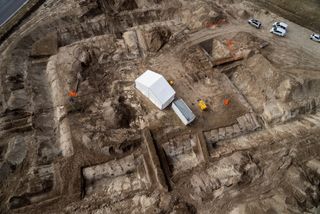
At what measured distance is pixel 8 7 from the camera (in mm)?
22844

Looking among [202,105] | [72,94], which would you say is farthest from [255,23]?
[72,94]

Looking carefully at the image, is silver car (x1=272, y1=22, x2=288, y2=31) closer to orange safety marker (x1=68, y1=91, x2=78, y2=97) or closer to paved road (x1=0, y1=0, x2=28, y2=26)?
orange safety marker (x1=68, y1=91, x2=78, y2=97)

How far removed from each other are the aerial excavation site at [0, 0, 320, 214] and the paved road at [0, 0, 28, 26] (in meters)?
0.18

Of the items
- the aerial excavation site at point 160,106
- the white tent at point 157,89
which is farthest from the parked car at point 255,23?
the white tent at point 157,89

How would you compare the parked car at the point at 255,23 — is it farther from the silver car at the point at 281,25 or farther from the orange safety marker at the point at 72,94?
the orange safety marker at the point at 72,94

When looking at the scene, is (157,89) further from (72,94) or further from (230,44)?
(230,44)

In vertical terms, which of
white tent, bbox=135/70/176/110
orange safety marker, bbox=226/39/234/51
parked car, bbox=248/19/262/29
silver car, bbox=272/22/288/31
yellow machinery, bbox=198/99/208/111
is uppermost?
parked car, bbox=248/19/262/29

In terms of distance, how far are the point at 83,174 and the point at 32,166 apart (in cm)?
335

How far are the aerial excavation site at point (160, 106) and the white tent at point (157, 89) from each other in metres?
0.08

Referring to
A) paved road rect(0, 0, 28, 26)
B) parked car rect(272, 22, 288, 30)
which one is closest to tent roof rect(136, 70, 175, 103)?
parked car rect(272, 22, 288, 30)

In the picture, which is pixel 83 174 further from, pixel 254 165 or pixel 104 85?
pixel 254 165

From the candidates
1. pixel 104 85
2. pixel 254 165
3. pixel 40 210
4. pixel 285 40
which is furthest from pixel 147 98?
pixel 285 40

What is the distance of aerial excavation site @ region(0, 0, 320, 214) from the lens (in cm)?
1412

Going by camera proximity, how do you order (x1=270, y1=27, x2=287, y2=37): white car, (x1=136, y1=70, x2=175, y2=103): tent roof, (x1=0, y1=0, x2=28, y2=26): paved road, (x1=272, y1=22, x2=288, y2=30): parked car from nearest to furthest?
(x1=136, y1=70, x2=175, y2=103): tent roof, (x1=270, y1=27, x2=287, y2=37): white car, (x1=272, y1=22, x2=288, y2=30): parked car, (x1=0, y1=0, x2=28, y2=26): paved road
